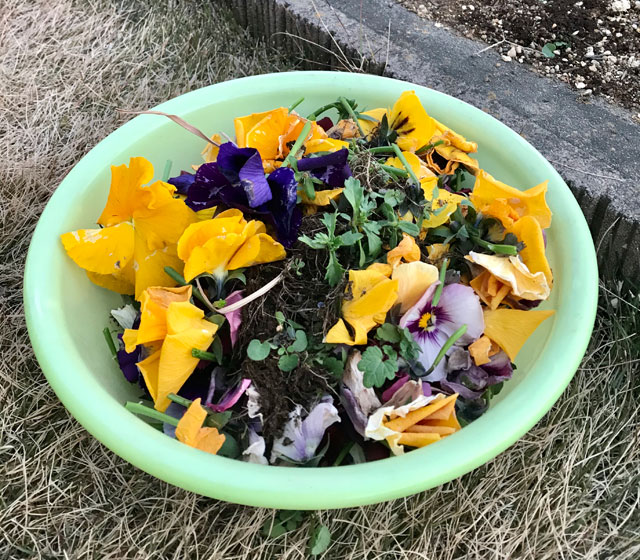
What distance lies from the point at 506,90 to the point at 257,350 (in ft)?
2.19

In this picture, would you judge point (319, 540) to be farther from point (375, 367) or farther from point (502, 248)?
point (502, 248)

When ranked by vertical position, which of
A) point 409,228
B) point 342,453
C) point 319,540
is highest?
point 409,228

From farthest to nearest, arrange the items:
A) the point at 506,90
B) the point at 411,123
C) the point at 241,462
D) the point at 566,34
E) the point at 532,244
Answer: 1. the point at 566,34
2. the point at 506,90
3. the point at 411,123
4. the point at 532,244
5. the point at 241,462

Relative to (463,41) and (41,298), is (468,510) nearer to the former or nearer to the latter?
(41,298)

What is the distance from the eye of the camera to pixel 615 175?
91cm

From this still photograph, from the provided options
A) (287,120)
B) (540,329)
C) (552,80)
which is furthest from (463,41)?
(540,329)

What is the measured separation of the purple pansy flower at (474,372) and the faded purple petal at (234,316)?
0.23m

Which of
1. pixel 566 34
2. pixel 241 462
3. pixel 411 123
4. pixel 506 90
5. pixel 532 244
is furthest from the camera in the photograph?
pixel 566 34

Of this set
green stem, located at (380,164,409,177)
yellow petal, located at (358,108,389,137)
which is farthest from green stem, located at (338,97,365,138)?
green stem, located at (380,164,409,177)

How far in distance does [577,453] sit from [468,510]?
18 cm

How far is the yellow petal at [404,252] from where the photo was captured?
2.12 feet

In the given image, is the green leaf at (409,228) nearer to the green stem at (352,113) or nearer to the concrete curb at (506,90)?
the green stem at (352,113)

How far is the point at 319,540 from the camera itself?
30.1 inches

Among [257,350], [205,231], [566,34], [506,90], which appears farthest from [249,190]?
[566,34]
